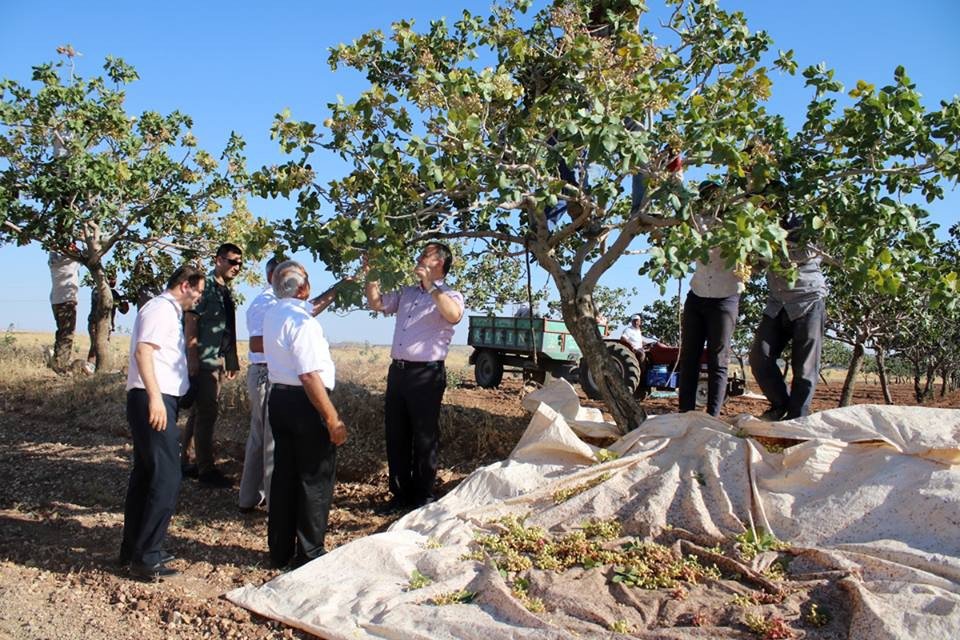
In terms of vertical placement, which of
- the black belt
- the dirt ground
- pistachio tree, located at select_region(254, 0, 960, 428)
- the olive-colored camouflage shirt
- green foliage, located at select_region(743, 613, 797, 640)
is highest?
pistachio tree, located at select_region(254, 0, 960, 428)

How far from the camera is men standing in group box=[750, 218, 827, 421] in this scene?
5320 millimetres

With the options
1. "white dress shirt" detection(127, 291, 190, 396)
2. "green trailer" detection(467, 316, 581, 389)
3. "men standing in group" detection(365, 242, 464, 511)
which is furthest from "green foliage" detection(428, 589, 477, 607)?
"green trailer" detection(467, 316, 581, 389)

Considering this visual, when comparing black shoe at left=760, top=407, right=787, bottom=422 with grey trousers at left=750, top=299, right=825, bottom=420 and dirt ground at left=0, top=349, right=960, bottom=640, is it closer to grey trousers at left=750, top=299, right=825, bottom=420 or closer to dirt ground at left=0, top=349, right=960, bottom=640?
grey trousers at left=750, top=299, right=825, bottom=420

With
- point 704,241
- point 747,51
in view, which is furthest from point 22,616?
point 747,51

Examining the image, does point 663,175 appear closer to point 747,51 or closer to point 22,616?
point 747,51

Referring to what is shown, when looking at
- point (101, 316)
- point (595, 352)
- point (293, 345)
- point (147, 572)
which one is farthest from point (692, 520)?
point (101, 316)

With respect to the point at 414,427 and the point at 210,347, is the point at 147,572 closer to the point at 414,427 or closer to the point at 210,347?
the point at 414,427

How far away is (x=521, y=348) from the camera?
13.3 m

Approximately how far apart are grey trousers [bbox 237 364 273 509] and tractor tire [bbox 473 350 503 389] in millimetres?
8635

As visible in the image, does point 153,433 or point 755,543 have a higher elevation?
point 153,433

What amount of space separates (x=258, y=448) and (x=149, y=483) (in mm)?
1308

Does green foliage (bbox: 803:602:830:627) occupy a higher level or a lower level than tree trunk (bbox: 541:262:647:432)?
lower

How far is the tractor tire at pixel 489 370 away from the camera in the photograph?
14.1 m

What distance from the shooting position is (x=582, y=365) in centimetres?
1025
